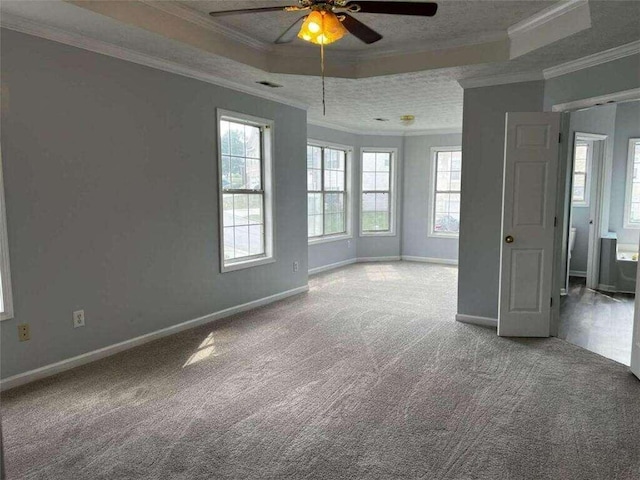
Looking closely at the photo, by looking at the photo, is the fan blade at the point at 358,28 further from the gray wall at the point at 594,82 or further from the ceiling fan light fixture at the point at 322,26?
the gray wall at the point at 594,82

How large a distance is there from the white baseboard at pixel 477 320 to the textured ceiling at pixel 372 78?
2389 mm

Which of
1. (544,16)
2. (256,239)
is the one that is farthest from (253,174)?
(544,16)

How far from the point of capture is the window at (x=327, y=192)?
280 inches

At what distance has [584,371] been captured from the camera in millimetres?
3307

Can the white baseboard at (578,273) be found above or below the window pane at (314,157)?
below

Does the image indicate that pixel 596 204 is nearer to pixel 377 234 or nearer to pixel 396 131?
pixel 396 131

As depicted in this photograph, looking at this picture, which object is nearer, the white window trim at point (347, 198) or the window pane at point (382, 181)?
the white window trim at point (347, 198)

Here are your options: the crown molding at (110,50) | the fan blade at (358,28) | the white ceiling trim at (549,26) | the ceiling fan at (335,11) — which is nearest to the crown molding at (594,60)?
the white ceiling trim at (549,26)

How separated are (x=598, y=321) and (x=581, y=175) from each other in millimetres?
3102

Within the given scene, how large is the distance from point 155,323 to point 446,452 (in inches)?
108

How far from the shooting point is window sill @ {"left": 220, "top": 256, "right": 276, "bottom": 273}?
4.69 meters

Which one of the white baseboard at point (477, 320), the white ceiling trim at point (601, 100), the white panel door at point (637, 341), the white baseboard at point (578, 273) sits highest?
the white ceiling trim at point (601, 100)

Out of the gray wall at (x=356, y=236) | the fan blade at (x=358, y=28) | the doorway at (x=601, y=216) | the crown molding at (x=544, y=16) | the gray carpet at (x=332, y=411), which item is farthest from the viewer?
the gray wall at (x=356, y=236)

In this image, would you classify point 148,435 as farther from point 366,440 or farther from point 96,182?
point 96,182
